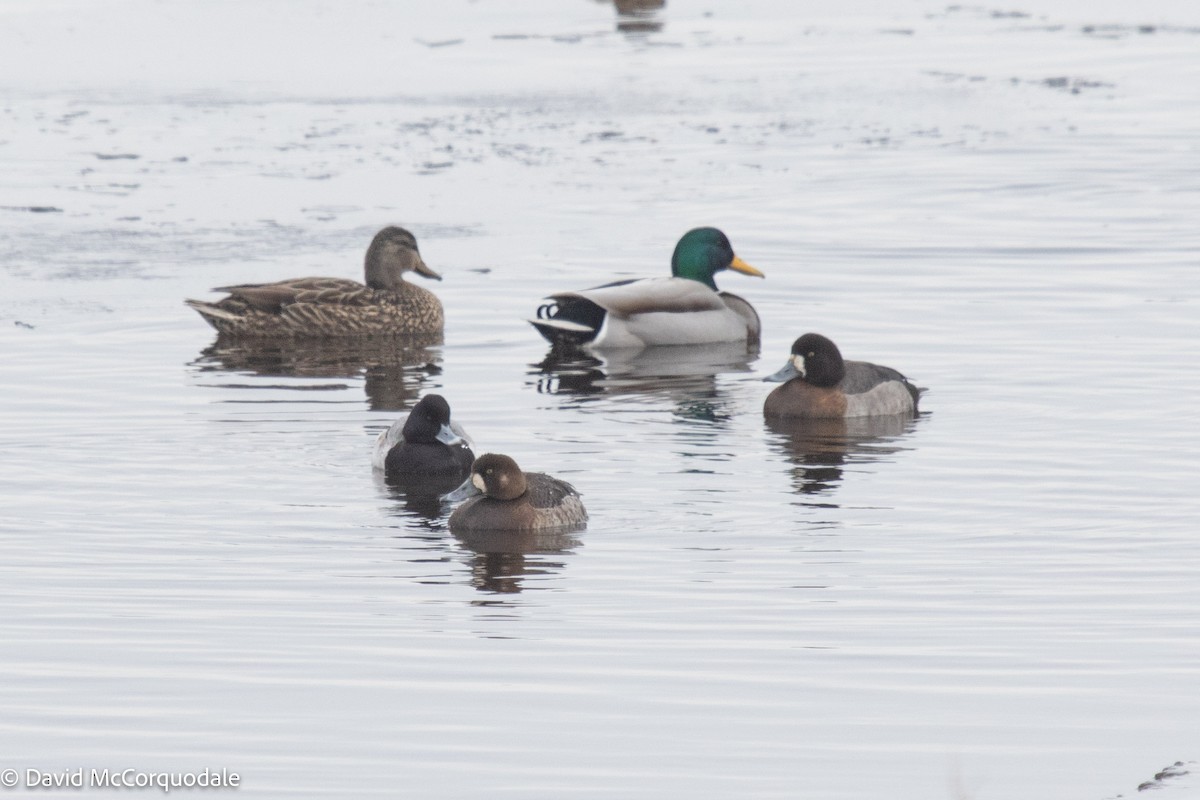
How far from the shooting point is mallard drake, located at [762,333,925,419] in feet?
41.3

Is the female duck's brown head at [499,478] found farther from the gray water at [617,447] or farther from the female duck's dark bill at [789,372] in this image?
the female duck's dark bill at [789,372]

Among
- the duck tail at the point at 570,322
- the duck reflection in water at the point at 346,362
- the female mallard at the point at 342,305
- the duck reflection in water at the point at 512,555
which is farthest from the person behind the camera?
the female mallard at the point at 342,305

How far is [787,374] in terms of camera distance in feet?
42.8

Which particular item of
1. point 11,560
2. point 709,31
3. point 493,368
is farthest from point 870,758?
point 709,31

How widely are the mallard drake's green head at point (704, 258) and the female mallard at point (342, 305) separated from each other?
2.02 meters

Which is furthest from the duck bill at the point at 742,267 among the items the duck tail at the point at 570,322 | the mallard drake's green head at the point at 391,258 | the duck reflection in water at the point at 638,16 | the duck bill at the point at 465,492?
the duck reflection in water at the point at 638,16

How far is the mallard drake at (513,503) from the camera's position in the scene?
9.61m

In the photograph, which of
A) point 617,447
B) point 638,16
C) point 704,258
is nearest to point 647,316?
point 704,258

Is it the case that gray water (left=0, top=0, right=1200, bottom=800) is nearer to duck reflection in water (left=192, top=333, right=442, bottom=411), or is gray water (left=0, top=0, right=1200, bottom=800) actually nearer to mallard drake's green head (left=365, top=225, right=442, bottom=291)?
duck reflection in water (left=192, top=333, right=442, bottom=411)

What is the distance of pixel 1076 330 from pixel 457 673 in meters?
8.71

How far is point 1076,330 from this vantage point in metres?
14.8

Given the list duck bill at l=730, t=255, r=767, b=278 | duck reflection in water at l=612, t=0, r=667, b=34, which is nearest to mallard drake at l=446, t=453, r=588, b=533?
duck bill at l=730, t=255, r=767, b=278

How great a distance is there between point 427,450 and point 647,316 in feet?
16.4

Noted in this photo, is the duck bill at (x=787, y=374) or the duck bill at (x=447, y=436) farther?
the duck bill at (x=787, y=374)
